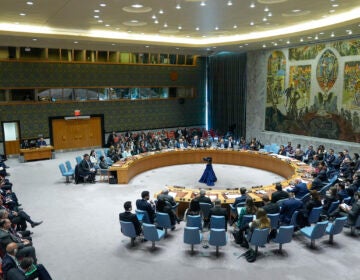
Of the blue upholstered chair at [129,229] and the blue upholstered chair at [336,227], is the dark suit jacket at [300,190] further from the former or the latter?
the blue upholstered chair at [129,229]

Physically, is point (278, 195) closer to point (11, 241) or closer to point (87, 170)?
point (11, 241)

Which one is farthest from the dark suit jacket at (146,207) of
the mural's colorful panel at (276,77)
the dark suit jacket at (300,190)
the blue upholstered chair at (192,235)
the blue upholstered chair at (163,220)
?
the mural's colorful panel at (276,77)

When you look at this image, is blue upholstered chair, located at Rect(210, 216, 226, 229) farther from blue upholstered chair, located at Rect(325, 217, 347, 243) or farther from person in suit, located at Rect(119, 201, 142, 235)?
blue upholstered chair, located at Rect(325, 217, 347, 243)

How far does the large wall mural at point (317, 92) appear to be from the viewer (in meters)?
14.9

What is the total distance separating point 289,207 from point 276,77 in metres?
12.6

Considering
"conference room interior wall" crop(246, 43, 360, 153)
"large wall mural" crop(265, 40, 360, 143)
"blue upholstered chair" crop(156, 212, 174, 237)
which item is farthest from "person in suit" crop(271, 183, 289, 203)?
"conference room interior wall" crop(246, 43, 360, 153)

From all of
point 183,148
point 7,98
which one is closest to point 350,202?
point 183,148

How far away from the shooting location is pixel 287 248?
24.4 ft

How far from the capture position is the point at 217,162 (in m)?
16.8

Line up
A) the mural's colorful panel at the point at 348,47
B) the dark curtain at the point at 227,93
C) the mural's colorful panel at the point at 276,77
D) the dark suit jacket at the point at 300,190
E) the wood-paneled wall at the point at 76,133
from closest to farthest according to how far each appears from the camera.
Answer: the dark suit jacket at the point at 300,190 < the mural's colorful panel at the point at 348,47 < the mural's colorful panel at the point at 276,77 < the wood-paneled wall at the point at 76,133 < the dark curtain at the point at 227,93

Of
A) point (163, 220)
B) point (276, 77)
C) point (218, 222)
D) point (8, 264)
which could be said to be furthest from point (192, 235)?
point (276, 77)

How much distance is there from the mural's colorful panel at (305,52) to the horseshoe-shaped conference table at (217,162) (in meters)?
5.84

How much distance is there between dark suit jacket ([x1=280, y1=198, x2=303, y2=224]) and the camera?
7.81 meters

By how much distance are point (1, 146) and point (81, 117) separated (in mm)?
4608
